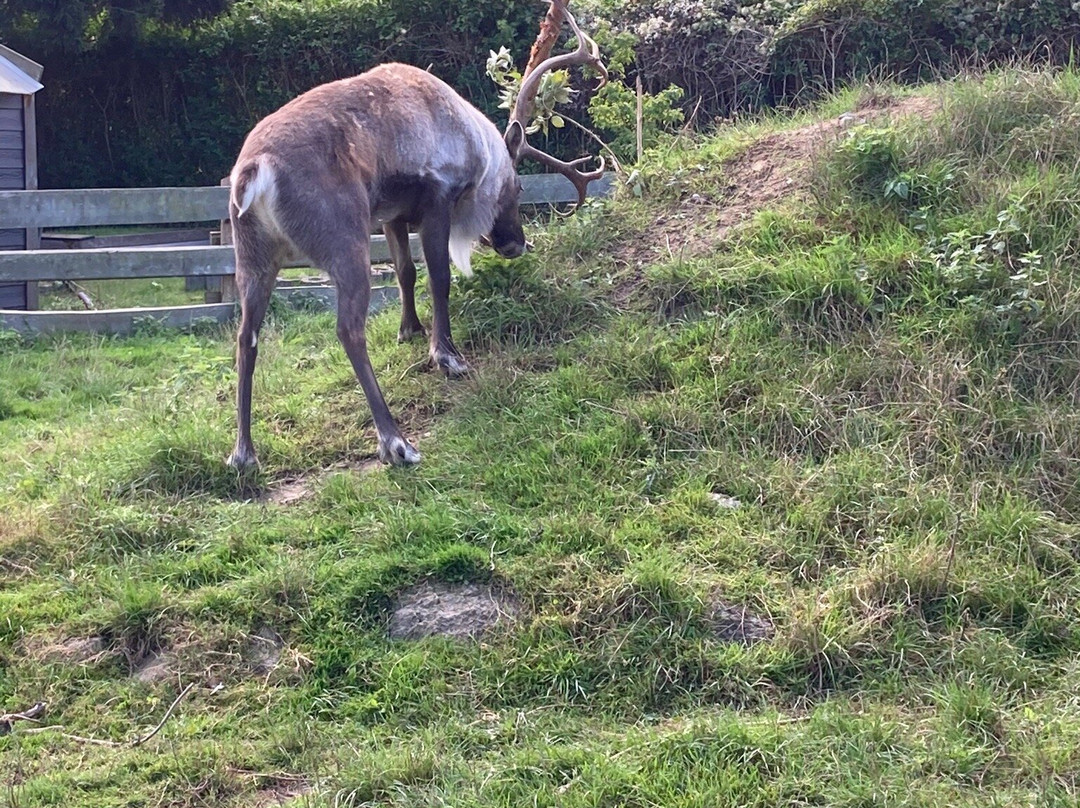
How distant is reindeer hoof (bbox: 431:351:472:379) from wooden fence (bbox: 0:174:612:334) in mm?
2680

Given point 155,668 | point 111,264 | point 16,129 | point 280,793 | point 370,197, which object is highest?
point 16,129

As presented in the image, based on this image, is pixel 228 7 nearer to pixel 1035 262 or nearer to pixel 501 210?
pixel 501 210

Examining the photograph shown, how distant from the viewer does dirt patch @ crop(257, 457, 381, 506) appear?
580 centimetres

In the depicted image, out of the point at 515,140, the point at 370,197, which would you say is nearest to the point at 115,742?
the point at 370,197

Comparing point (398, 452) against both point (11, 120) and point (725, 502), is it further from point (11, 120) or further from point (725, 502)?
point (11, 120)

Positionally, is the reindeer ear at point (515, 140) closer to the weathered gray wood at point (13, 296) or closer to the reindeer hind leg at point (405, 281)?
the reindeer hind leg at point (405, 281)

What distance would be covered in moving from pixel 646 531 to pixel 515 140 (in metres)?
3.70

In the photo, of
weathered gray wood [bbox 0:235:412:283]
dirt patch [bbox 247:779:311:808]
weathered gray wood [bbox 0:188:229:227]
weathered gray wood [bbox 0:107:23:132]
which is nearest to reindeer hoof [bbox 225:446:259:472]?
dirt patch [bbox 247:779:311:808]

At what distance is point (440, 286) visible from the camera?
687 cm

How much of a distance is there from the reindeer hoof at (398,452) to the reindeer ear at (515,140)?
8.83ft

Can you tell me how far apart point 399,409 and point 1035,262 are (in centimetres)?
350

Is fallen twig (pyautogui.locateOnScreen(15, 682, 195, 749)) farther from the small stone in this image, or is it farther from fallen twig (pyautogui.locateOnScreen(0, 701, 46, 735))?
the small stone

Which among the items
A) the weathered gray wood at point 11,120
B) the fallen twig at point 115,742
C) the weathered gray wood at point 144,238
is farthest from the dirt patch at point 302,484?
the weathered gray wood at point 144,238

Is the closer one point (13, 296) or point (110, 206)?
point (110, 206)
